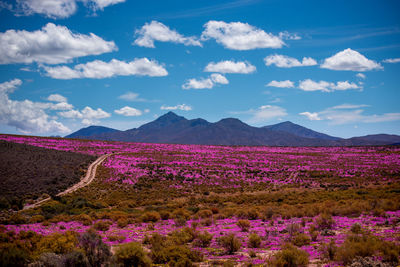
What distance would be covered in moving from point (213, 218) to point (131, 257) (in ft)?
33.9

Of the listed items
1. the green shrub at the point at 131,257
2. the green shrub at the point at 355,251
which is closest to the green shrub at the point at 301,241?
the green shrub at the point at 355,251

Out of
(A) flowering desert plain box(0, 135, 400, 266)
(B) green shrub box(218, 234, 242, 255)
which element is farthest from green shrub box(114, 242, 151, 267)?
(B) green shrub box(218, 234, 242, 255)

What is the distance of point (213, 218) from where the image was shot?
17828 millimetres

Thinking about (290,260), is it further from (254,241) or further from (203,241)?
(203,241)

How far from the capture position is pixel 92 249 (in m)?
8.51

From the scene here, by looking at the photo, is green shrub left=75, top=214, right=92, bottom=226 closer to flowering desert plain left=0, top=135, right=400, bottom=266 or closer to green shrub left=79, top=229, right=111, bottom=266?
flowering desert plain left=0, top=135, right=400, bottom=266

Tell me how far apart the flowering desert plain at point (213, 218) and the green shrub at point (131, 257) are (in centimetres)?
3

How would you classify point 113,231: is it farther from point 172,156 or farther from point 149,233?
point 172,156

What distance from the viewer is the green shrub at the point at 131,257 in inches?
321

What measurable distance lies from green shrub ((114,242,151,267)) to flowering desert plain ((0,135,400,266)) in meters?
0.03

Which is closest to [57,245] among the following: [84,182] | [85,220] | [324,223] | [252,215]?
[85,220]

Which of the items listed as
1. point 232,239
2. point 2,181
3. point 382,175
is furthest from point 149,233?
point 382,175

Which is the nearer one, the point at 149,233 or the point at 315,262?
the point at 315,262

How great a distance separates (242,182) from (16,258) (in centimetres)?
3257
